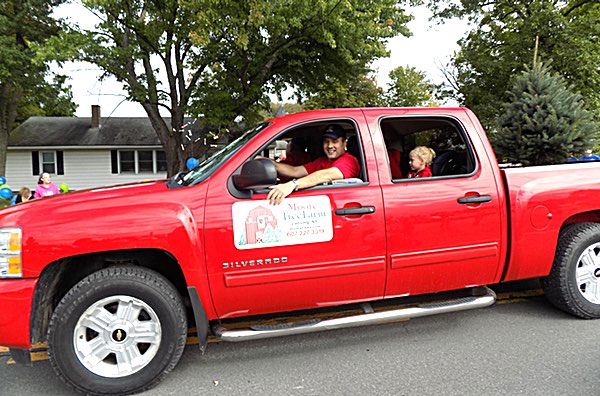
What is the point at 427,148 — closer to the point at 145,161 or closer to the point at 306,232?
the point at 306,232

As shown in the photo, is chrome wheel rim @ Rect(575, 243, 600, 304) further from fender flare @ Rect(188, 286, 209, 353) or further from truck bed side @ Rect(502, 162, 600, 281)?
fender flare @ Rect(188, 286, 209, 353)

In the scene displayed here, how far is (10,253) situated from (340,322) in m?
2.27

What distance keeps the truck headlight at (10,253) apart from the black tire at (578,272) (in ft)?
14.0

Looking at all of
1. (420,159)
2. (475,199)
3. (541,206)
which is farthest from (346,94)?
(475,199)

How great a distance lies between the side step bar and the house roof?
2522 centimetres

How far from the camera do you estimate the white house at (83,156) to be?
25906 mm

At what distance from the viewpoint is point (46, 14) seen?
17.2 m

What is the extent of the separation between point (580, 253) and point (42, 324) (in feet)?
14.4

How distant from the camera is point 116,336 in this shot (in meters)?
2.70

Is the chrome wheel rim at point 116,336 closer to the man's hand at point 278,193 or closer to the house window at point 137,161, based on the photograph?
the man's hand at point 278,193

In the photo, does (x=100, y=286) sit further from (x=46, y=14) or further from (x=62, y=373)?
(x=46, y=14)

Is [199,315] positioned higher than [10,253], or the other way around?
[10,253]

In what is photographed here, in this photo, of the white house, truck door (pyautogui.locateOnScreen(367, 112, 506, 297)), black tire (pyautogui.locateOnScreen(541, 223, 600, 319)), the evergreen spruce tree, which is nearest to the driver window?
truck door (pyautogui.locateOnScreen(367, 112, 506, 297))

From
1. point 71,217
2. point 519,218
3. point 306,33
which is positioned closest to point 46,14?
point 306,33
